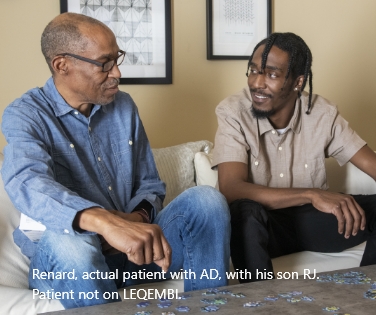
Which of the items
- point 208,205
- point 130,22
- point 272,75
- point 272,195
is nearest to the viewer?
point 208,205

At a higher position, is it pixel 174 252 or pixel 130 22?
pixel 130 22

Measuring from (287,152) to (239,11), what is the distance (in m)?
1.00

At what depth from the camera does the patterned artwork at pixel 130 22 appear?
105 inches

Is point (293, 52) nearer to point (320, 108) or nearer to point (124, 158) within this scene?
point (320, 108)

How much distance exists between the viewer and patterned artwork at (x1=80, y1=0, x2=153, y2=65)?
8.73 feet

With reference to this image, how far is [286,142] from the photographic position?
237 centimetres

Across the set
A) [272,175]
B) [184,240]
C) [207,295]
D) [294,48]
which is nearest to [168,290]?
[184,240]

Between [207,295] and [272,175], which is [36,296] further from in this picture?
[272,175]

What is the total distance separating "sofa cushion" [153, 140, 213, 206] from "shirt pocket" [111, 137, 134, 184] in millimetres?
526

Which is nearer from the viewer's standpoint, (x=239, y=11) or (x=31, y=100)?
(x=31, y=100)

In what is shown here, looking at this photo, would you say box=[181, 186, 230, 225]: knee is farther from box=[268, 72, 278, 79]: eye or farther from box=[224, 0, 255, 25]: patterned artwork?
box=[224, 0, 255, 25]: patterned artwork

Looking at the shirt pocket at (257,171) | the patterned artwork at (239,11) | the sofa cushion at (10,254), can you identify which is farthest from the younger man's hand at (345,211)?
the patterned artwork at (239,11)

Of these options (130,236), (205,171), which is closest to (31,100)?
(130,236)

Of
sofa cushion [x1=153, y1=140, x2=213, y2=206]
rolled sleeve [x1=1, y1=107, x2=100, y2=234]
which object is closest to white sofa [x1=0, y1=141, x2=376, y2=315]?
sofa cushion [x1=153, y1=140, x2=213, y2=206]
